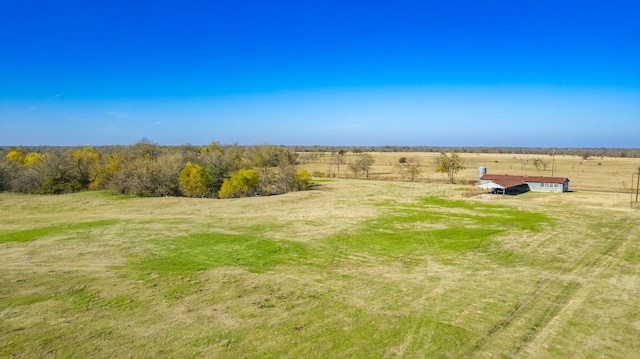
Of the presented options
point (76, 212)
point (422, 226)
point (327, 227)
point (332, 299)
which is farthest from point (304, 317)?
point (76, 212)

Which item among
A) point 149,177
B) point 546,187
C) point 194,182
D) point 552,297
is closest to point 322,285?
point 552,297

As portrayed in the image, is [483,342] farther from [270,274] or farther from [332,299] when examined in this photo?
[270,274]

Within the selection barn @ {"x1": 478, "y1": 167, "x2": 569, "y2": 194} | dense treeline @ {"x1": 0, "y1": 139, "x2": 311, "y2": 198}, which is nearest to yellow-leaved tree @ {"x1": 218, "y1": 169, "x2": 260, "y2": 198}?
dense treeline @ {"x1": 0, "y1": 139, "x2": 311, "y2": 198}

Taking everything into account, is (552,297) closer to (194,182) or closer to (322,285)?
(322,285)

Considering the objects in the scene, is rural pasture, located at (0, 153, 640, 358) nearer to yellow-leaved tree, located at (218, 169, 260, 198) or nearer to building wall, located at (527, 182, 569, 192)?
building wall, located at (527, 182, 569, 192)

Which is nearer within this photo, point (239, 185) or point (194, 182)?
point (194, 182)

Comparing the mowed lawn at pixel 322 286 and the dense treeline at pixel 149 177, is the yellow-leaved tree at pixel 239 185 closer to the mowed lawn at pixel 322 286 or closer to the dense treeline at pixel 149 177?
the dense treeline at pixel 149 177
